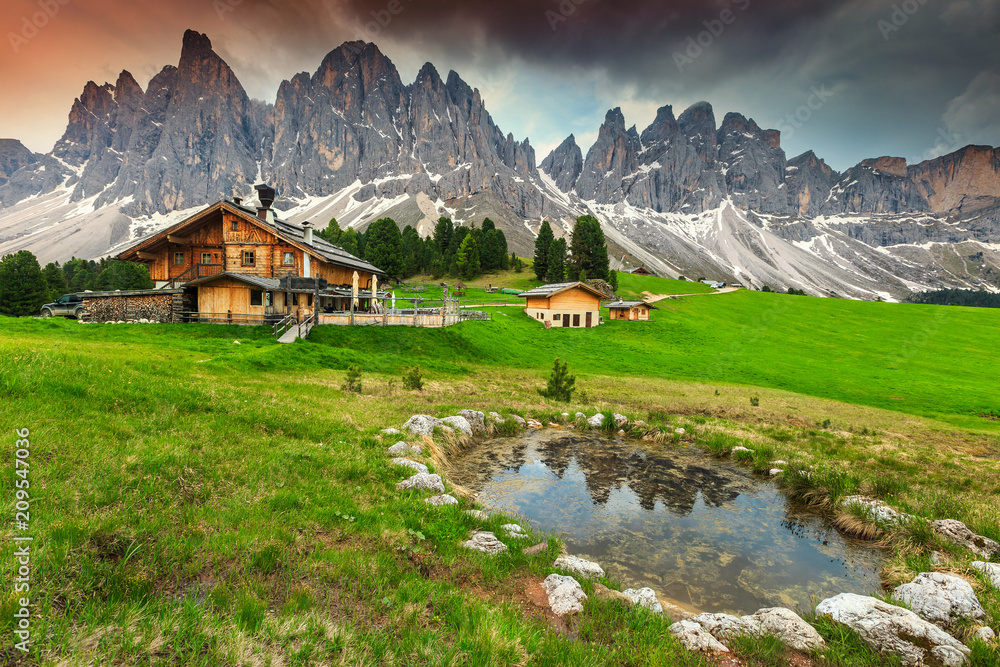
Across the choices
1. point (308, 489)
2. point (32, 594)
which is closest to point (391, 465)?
point (308, 489)

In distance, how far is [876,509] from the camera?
10984 mm

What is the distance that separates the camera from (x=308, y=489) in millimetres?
7926

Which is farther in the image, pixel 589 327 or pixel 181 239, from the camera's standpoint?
pixel 589 327

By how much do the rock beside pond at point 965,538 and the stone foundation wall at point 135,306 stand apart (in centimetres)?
4310

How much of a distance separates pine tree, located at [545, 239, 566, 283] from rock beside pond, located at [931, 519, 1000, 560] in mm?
75088

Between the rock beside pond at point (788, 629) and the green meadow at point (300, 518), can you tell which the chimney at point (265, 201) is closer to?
the green meadow at point (300, 518)

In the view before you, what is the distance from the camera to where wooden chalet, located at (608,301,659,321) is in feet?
206

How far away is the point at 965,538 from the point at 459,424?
1394cm

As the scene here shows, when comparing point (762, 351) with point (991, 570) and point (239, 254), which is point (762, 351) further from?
point (239, 254)

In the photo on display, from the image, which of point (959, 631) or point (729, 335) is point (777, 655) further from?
point (729, 335)

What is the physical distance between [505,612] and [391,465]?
5.31 meters

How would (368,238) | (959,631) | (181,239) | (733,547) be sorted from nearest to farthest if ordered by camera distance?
(959,631) → (733,547) → (181,239) → (368,238)

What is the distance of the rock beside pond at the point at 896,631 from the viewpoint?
224 inches

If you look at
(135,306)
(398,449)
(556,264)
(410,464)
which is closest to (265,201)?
(135,306)
